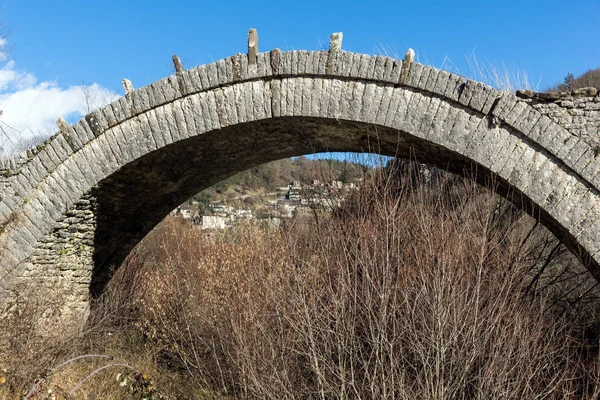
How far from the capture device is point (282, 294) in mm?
6012

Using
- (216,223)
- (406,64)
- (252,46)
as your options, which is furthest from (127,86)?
(216,223)

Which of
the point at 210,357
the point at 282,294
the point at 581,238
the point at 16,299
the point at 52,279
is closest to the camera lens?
the point at 581,238

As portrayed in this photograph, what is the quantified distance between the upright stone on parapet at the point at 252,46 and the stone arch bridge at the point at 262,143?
23 mm

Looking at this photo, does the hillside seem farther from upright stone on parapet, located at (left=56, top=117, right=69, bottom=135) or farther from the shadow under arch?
upright stone on parapet, located at (left=56, top=117, right=69, bottom=135)

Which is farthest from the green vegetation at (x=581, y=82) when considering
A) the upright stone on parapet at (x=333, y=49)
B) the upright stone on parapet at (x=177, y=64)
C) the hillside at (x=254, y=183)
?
the hillside at (x=254, y=183)

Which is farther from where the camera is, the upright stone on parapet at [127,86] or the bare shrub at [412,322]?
the upright stone on parapet at [127,86]

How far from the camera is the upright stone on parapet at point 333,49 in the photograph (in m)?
5.47

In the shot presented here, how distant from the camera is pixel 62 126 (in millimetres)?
6520

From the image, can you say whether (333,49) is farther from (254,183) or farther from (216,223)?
(254,183)

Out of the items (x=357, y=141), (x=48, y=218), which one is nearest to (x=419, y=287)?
(x=357, y=141)

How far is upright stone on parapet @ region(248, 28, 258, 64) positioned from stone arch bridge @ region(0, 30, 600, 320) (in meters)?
0.02

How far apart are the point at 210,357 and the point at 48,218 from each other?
327 cm

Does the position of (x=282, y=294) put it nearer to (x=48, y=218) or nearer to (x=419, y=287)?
(x=419, y=287)

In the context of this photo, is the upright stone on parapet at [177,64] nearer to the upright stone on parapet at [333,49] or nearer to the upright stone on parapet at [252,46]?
the upright stone on parapet at [252,46]
